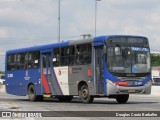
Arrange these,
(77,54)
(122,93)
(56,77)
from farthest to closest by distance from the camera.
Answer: (56,77) → (77,54) → (122,93)

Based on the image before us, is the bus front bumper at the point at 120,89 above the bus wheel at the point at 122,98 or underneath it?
above

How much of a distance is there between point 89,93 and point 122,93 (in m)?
1.76

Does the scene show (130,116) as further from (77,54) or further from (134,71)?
(77,54)

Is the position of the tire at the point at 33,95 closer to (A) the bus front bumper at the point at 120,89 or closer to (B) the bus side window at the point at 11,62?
(B) the bus side window at the point at 11,62

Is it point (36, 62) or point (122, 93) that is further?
point (36, 62)

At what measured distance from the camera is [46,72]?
27.8 meters

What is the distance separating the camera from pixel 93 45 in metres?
23.5

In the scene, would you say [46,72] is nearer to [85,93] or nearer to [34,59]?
[34,59]

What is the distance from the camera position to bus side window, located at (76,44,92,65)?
23.8 m

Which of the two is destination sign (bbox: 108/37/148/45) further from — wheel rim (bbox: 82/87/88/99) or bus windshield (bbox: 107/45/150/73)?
wheel rim (bbox: 82/87/88/99)

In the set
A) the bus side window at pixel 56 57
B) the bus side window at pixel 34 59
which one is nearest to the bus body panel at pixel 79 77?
the bus side window at pixel 56 57

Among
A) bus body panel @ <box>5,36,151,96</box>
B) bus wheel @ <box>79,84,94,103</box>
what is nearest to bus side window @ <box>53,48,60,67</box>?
bus body panel @ <box>5,36,151,96</box>

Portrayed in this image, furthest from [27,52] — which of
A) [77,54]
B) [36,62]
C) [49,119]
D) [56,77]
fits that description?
[49,119]

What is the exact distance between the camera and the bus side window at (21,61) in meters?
29.8
